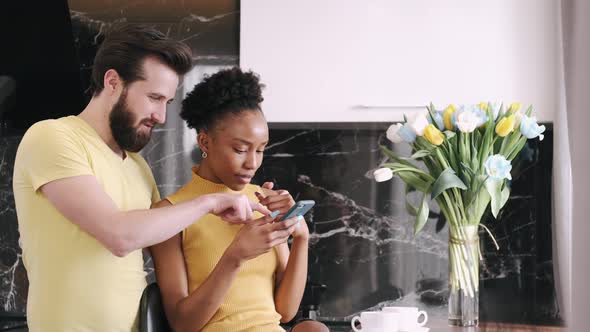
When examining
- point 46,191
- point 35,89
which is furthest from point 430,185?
point 35,89

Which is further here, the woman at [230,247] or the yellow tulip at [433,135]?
the yellow tulip at [433,135]

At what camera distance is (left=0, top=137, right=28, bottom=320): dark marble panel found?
2770mm

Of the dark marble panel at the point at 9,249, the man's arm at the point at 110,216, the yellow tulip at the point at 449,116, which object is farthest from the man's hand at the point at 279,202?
the dark marble panel at the point at 9,249

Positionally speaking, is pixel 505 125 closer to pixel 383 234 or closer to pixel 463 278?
pixel 463 278

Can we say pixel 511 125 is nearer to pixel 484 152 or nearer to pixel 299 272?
pixel 484 152

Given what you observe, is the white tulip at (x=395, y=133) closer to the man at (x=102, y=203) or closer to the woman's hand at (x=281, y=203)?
the woman's hand at (x=281, y=203)

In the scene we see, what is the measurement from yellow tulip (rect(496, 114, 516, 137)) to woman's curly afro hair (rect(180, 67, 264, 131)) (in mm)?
679

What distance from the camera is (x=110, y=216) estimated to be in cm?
145

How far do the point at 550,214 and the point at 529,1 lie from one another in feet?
2.09

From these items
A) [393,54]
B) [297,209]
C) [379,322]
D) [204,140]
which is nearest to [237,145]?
[204,140]

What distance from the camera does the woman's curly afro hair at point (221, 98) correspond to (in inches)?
66.7

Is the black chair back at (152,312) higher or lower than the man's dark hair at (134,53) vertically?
lower

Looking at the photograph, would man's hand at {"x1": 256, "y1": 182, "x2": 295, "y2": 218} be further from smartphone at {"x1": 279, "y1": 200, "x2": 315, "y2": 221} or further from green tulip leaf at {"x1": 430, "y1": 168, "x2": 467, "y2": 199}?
green tulip leaf at {"x1": 430, "y1": 168, "x2": 467, "y2": 199}

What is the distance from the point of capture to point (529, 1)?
231cm
